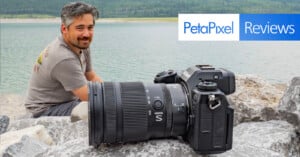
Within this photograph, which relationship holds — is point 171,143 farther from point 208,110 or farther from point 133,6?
point 133,6

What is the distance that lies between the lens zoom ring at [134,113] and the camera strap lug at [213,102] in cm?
31

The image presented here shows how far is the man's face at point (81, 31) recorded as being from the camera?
3.55 metres

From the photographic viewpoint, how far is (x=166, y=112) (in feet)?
7.28

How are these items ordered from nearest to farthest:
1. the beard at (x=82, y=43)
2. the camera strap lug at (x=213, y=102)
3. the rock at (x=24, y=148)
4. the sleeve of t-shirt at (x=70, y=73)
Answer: the camera strap lug at (x=213, y=102), the rock at (x=24, y=148), the sleeve of t-shirt at (x=70, y=73), the beard at (x=82, y=43)

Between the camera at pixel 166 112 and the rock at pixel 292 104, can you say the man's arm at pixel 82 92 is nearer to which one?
the camera at pixel 166 112

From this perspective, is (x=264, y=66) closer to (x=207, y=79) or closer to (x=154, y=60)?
(x=154, y=60)

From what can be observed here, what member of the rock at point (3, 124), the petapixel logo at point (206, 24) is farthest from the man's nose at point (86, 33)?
the petapixel logo at point (206, 24)

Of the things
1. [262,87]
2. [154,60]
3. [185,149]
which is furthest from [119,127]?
[154,60]

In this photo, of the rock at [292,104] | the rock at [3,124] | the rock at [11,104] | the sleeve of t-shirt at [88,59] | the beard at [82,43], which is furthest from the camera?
the rock at [11,104]

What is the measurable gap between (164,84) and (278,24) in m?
12.5

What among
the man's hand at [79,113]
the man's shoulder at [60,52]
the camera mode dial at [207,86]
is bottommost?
the man's hand at [79,113]

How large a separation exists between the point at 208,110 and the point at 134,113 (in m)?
0.35

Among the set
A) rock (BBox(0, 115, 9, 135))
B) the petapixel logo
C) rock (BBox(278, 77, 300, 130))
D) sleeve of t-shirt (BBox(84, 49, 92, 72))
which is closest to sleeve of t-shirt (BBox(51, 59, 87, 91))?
sleeve of t-shirt (BBox(84, 49, 92, 72))

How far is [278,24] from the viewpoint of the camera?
1405 centimetres
